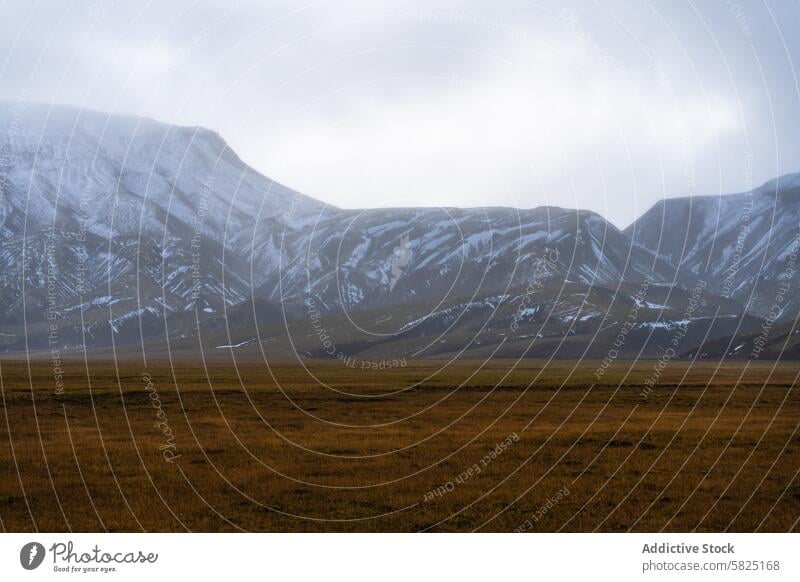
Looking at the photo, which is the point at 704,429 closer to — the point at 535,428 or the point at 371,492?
the point at 535,428

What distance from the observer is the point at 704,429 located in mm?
50219

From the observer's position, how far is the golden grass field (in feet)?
88.2

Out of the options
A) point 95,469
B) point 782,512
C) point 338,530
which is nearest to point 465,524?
point 338,530

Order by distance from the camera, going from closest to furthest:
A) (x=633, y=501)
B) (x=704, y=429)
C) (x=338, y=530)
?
(x=338, y=530) → (x=633, y=501) → (x=704, y=429)

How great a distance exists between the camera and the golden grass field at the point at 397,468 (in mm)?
26875

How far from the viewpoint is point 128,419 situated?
5653 cm

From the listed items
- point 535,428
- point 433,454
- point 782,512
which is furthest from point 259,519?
point 535,428

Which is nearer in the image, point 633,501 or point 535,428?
point 633,501

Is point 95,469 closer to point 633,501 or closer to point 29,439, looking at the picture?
point 29,439

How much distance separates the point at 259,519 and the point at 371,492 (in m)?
5.42

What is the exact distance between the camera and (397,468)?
36.0 metres

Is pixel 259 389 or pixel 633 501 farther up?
pixel 633 501

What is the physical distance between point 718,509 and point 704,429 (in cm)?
2422

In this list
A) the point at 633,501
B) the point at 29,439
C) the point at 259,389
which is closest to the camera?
the point at 633,501
